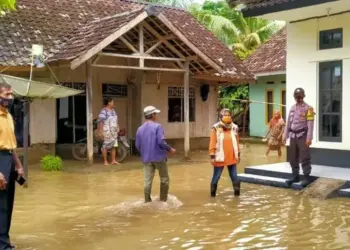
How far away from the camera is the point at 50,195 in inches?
389

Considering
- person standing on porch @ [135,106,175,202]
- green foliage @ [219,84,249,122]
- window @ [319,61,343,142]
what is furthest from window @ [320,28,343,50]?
green foliage @ [219,84,249,122]

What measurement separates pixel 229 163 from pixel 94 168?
17.0 feet

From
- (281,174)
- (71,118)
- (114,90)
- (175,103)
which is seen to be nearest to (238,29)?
(175,103)

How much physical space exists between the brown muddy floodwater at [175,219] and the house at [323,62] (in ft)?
6.30

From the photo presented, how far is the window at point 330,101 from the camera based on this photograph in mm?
10969

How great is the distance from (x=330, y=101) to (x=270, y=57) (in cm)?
1201

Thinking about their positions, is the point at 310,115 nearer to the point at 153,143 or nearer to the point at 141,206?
the point at 153,143

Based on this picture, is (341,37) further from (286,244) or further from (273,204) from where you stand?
(286,244)

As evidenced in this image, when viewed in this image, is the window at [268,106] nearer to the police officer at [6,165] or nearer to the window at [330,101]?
the window at [330,101]

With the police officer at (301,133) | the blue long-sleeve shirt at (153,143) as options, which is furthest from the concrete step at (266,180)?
the blue long-sleeve shirt at (153,143)

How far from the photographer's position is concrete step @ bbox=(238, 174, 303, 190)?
1006cm

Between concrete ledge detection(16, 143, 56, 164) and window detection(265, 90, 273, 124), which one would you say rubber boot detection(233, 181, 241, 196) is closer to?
concrete ledge detection(16, 143, 56, 164)

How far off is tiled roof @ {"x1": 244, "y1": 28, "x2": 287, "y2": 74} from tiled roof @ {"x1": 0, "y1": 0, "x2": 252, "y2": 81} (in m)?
2.70

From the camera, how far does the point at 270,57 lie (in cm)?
2292
